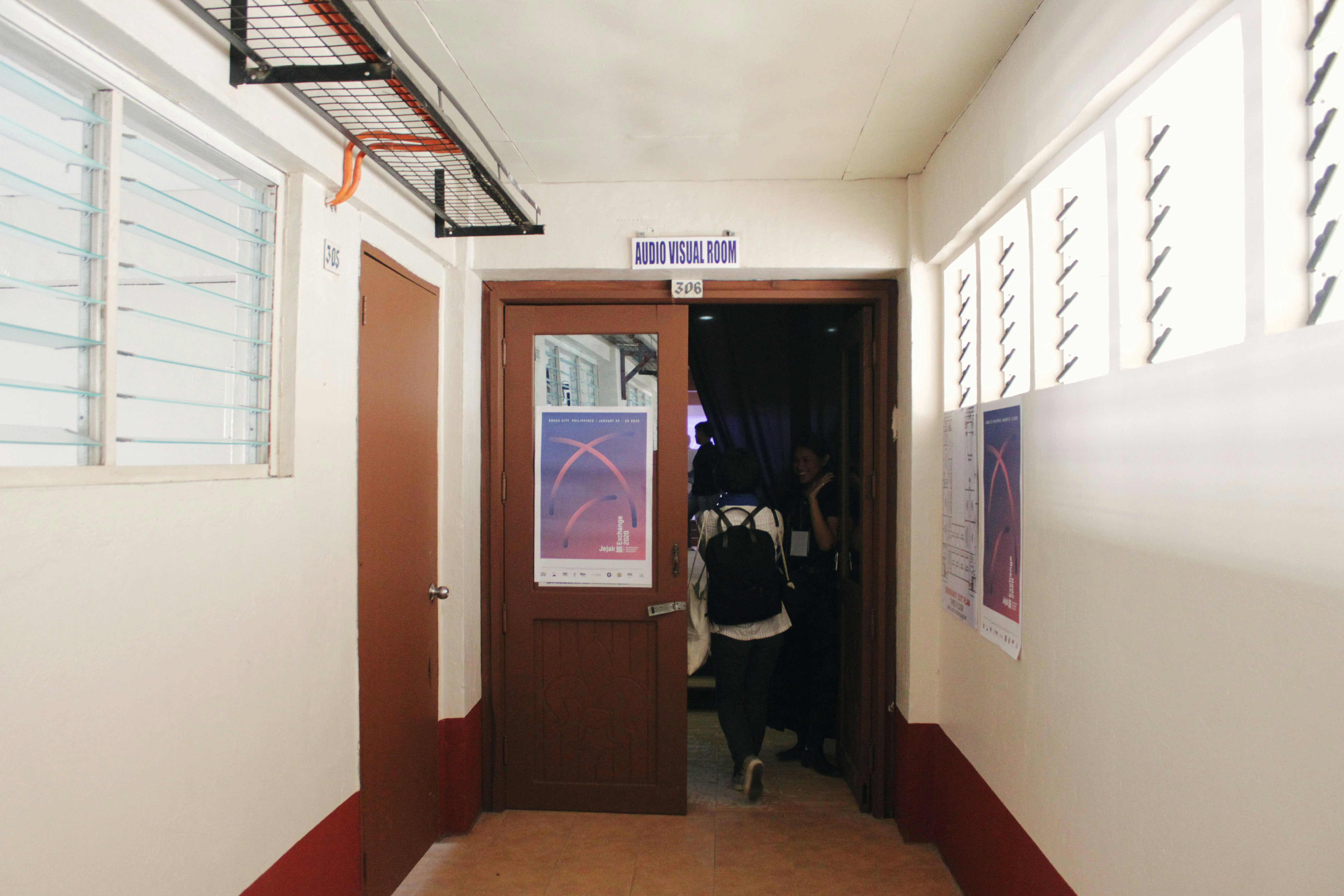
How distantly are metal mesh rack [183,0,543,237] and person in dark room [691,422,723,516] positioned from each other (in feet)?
4.81

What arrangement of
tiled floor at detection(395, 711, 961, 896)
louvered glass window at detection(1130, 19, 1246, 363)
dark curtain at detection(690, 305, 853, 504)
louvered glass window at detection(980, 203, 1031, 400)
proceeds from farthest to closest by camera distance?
dark curtain at detection(690, 305, 853, 504) < tiled floor at detection(395, 711, 961, 896) < louvered glass window at detection(980, 203, 1031, 400) < louvered glass window at detection(1130, 19, 1246, 363)

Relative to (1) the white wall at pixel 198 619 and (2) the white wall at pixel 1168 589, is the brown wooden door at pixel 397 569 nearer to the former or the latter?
(1) the white wall at pixel 198 619

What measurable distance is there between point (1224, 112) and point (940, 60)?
91 cm

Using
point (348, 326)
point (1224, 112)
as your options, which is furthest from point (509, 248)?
point (1224, 112)

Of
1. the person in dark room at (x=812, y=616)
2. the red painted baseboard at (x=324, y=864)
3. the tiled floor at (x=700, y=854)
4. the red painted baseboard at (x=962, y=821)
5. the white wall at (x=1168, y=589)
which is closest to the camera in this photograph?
the white wall at (x=1168, y=589)

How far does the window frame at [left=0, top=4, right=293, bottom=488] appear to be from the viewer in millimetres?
1222

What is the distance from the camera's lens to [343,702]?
2146 millimetres

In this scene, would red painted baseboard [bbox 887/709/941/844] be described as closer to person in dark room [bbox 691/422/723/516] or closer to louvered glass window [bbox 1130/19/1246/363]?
person in dark room [bbox 691/422/723/516]

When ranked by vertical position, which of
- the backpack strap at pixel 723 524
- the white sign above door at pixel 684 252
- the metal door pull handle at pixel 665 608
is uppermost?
the white sign above door at pixel 684 252

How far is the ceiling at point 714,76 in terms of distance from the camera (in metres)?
1.86

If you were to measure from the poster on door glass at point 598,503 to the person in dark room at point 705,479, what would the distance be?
0.40 m

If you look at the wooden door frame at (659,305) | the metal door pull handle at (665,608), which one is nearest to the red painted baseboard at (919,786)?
the wooden door frame at (659,305)

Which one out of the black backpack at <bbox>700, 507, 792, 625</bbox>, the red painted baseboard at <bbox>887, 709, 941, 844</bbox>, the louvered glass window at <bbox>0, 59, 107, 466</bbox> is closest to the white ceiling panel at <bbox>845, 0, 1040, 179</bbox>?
the black backpack at <bbox>700, 507, 792, 625</bbox>

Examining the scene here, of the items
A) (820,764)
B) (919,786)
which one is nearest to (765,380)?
(820,764)
